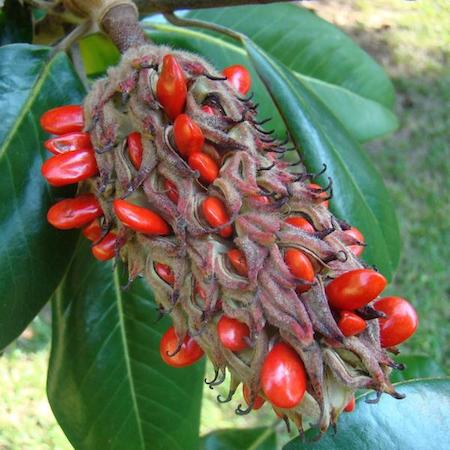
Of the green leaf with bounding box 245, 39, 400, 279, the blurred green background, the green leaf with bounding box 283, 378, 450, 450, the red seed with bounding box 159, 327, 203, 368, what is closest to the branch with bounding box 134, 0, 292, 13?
the green leaf with bounding box 245, 39, 400, 279

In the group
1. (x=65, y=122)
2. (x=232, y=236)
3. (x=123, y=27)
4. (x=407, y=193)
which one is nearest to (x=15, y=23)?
(x=123, y=27)

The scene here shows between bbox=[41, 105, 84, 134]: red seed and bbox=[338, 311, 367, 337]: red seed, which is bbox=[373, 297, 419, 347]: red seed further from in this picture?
bbox=[41, 105, 84, 134]: red seed

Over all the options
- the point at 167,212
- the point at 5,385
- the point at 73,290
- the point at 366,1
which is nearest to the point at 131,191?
the point at 167,212

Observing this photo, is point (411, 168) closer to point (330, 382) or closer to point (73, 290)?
point (73, 290)

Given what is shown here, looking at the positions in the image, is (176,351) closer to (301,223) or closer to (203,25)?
(301,223)

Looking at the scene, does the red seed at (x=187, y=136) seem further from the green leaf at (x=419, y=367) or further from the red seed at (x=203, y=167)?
the green leaf at (x=419, y=367)

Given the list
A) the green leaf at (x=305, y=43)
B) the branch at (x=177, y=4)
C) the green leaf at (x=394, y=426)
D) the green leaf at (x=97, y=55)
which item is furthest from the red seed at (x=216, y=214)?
the green leaf at (x=305, y=43)
